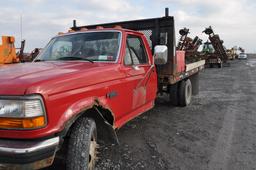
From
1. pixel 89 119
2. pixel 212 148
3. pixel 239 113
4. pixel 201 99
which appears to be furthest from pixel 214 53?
pixel 89 119

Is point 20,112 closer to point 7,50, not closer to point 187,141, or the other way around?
point 187,141

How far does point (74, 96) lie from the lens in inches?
113

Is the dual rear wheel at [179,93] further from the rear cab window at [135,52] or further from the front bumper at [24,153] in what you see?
the front bumper at [24,153]

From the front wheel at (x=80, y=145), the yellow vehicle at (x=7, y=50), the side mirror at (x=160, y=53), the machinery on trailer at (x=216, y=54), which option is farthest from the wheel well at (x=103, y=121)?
the machinery on trailer at (x=216, y=54)

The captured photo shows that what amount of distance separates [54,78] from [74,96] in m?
0.29

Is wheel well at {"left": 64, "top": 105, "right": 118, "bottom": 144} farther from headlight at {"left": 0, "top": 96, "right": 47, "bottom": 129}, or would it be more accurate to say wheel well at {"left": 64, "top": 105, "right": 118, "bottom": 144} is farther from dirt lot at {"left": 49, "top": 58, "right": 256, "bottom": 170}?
headlight at {"left": 0, "top": 96, "right": 47, "bottom": 129}

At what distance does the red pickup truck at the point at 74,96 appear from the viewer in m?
2.42

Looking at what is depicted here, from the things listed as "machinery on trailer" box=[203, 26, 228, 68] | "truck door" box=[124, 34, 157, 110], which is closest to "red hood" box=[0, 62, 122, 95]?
"truck door" box=[124, 34, 157, 110]

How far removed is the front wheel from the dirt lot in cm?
90

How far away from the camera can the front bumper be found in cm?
233

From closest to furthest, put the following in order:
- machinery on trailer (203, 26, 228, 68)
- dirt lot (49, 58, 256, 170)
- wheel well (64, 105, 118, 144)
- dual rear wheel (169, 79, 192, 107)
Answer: wheel well (64, 105, 118, 144), dirt lot (49, 58, 256, 170), dual rear wheel (169, 79, 192, 107), machinery on trailer (203, 26, 228, 68)

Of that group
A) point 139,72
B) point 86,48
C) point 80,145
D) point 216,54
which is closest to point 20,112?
point 80,145

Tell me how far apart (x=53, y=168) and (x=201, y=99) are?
641cm

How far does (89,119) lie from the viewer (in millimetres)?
3143
